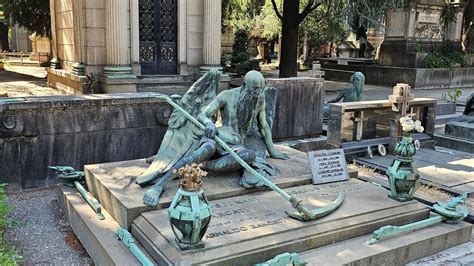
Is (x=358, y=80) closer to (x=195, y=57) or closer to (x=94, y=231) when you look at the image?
(x=195, y=57)

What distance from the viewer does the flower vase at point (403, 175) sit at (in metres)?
5.28

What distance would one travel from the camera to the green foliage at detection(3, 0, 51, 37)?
19.8 metres

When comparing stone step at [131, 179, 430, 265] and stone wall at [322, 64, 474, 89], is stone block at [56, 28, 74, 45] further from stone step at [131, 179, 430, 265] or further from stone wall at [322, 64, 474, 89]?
stone wall at [322, 64, 474, 89]

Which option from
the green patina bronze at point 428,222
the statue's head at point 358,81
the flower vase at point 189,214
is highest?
the statue's head at point 358,81

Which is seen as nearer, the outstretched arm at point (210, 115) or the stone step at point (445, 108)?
the outstretched arm at point (210, 115)

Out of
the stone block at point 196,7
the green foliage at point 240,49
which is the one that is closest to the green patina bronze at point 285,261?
the stone block at point 196,7

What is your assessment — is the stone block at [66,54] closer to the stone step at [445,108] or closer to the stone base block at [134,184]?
the stone base block at [134,184]

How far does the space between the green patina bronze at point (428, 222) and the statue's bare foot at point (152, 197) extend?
2.21 m

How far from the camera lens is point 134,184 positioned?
5270 millimetres

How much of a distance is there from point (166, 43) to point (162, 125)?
5.93 meters

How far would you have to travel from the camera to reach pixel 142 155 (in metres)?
7.72

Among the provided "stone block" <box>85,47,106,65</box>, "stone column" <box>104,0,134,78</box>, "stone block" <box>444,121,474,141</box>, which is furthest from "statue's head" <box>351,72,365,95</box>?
"stone block" <box>85,47,106,65</box>

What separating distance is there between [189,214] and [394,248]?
85.7 inches

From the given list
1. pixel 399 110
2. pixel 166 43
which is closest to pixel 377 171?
pixel 399 110
